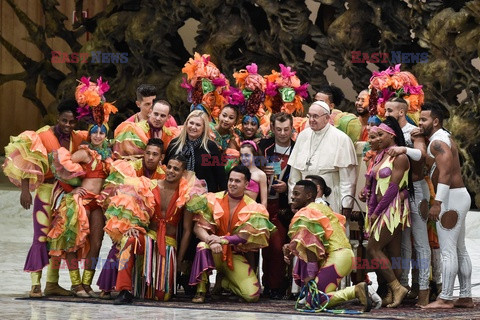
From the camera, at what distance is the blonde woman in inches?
390

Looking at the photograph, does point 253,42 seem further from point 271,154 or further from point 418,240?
point 418,240

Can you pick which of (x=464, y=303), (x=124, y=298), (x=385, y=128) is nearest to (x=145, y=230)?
(x=124, y=298)

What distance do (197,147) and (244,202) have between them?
1.86 ft

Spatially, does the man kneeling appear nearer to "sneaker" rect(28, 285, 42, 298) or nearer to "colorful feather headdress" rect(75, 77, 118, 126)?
"colorful feather headdress" rect(75, 77, 118, 126)

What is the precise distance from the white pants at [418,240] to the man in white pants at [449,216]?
0.16 meters

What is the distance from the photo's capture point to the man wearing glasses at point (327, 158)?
994 cm

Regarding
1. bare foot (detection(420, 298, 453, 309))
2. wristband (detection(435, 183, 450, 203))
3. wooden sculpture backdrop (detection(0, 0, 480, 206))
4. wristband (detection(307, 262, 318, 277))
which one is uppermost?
wooden sculpture backdrop (detection(0, 0, 480, 206))

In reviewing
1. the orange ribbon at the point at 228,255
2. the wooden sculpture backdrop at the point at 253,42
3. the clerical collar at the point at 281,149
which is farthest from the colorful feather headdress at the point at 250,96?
the wooden sculpture backdrop at the point at 253,42

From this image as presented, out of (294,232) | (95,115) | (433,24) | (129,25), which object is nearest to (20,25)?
(129,25)

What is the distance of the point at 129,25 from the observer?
15.2 metres

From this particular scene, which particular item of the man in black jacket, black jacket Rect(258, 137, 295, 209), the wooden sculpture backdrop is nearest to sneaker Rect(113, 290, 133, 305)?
the man in black jacket

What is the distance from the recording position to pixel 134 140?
33.0 feet

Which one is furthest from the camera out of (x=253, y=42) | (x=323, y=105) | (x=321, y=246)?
(x=253, y=42)

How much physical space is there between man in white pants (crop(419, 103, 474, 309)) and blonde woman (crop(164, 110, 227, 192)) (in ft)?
5.23
